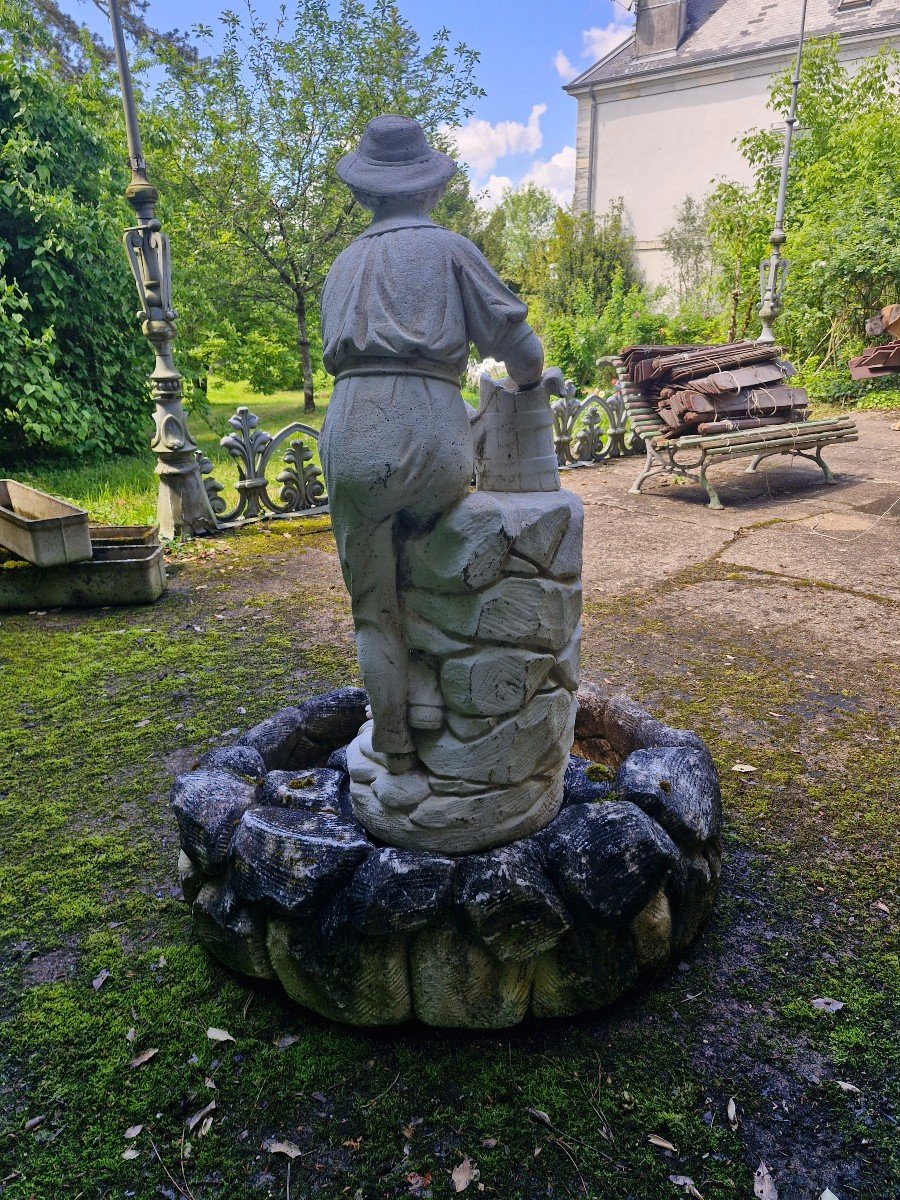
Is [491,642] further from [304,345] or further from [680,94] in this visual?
[680,94]

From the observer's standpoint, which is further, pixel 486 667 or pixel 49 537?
pixel 49 537

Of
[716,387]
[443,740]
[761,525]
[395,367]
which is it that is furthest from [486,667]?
[716,387]

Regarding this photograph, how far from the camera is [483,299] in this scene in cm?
198

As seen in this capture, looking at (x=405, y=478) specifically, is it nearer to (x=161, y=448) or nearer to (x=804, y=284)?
(x=161, y=448)

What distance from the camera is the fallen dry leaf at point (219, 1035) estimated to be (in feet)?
7.17

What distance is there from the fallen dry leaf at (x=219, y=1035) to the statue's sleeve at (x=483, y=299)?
6.76 feet

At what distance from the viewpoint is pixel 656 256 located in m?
24.0

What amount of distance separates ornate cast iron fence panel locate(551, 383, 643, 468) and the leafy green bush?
18.5 feet

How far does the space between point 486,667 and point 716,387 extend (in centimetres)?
701

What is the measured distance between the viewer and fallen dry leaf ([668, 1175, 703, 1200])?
68.5 inches

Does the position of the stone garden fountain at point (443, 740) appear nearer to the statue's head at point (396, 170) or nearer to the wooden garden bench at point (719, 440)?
the statue's head at point (396, 170)

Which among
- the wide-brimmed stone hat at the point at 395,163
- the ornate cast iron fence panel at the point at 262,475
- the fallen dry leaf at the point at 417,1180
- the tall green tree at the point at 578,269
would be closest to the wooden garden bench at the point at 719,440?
the ornate cast iron fence panel at the point at 262,475

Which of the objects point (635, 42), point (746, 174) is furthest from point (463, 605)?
point (635, 42)

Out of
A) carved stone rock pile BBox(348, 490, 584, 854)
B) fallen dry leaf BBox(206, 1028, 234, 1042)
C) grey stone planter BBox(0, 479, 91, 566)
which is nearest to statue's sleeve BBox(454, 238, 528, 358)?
carved stone rock pile BBox(348, 490, 584, 854)
